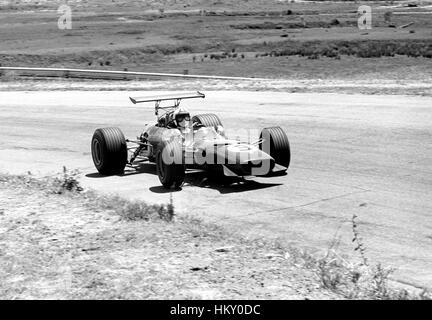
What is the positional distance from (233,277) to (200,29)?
6980 centimetres

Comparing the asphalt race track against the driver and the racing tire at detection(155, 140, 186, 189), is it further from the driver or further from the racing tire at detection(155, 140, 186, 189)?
the driver

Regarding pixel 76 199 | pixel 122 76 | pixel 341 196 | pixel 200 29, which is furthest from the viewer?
pixel 200 29

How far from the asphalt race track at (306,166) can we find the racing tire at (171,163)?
30 centimetres

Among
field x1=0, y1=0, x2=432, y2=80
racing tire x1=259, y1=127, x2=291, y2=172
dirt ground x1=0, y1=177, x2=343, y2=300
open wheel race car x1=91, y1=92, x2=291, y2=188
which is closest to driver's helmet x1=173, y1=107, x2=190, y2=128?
open wheel race car x1=91, y1=92, x2=291, y2=188

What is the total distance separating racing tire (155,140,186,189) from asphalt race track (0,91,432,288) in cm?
30

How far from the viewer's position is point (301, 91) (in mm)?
28203

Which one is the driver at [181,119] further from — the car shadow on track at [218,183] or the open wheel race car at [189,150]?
the car shadow on track at [218,183]

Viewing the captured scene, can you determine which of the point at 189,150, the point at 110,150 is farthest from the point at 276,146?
the point at 110,150

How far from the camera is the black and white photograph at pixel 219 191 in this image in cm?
735

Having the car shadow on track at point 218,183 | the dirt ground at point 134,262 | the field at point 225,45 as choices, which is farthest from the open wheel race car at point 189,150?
the field at point 225,45

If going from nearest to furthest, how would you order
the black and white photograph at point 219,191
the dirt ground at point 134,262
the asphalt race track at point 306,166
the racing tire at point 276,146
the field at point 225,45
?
the dirt ground at point 134,262
the black and white photograph at point 219,191
the asphalt race track at point 306,166
the racing tire at point 276,146
the field at point 225,45

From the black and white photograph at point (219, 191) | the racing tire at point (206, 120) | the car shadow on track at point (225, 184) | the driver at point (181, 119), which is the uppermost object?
the driver at point (181, 119)
